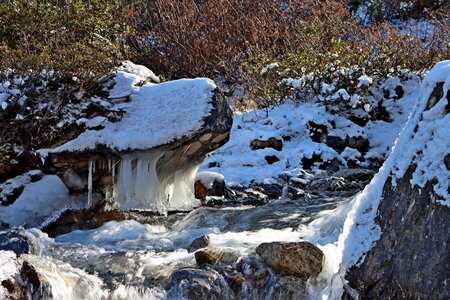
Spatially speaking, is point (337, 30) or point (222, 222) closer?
point (222, 222)

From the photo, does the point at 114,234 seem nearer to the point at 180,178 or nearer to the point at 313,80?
the point at 180,178

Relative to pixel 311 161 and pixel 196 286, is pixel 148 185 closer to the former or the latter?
pixel 196 286

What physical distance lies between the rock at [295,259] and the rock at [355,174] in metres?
A: 3.84

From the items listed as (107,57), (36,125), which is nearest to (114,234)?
(36,125)

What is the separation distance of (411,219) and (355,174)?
14.9 ft

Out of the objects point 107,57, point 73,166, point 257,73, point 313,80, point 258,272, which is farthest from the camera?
point 257,73

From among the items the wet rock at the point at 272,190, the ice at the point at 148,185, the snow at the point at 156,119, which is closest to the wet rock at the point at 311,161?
the wet rock at the point at 272,190

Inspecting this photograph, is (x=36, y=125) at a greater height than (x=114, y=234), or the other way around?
(x=36, y=125)

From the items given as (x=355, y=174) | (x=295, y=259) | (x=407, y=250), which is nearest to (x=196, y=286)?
(x=295, y=259)

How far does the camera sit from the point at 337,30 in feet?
40.4

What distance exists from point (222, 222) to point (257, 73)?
183 inches

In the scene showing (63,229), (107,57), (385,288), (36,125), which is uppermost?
(107,57)

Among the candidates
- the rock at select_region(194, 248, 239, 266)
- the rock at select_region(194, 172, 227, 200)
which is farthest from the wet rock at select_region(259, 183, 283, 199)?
the rock at select_region(194, 248, 239, 266)

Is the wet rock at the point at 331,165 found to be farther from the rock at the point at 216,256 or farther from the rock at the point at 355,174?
the rock at the point at 216,256
